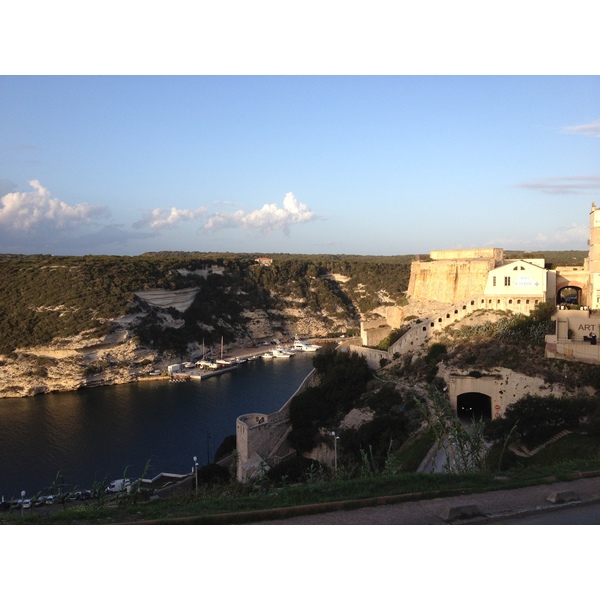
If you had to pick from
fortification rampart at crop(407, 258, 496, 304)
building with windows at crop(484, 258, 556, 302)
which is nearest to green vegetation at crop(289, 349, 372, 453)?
fortification rampart at crop(407, 258, 496, 304)

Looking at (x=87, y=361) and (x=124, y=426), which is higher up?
(x=87, y=361)

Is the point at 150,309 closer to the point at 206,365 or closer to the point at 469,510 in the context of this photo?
the point at 206,365

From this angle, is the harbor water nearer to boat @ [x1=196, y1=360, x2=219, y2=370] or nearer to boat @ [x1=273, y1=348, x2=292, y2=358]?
boat @ [x1=196, y1=360, x2=219, y2=370]

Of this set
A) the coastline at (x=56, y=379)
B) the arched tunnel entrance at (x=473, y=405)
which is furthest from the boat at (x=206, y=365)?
the arched tunnel entrance at (x=473, y=405)

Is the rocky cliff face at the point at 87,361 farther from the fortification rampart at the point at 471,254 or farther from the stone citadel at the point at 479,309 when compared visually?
the fortification rampart at the point at 471,254

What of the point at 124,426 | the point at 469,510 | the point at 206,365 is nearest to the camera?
the point at 469,510

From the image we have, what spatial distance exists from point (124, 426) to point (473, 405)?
1738 centimetres

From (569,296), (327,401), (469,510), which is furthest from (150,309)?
(469,510)

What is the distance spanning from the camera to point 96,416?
1088 inches

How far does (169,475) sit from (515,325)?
1255 cm

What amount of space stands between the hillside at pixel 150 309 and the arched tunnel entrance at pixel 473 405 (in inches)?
1084

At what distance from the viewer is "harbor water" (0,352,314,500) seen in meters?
20.1

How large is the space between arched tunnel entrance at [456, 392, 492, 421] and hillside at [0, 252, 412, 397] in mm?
27535

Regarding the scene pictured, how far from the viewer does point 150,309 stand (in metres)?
42.2
